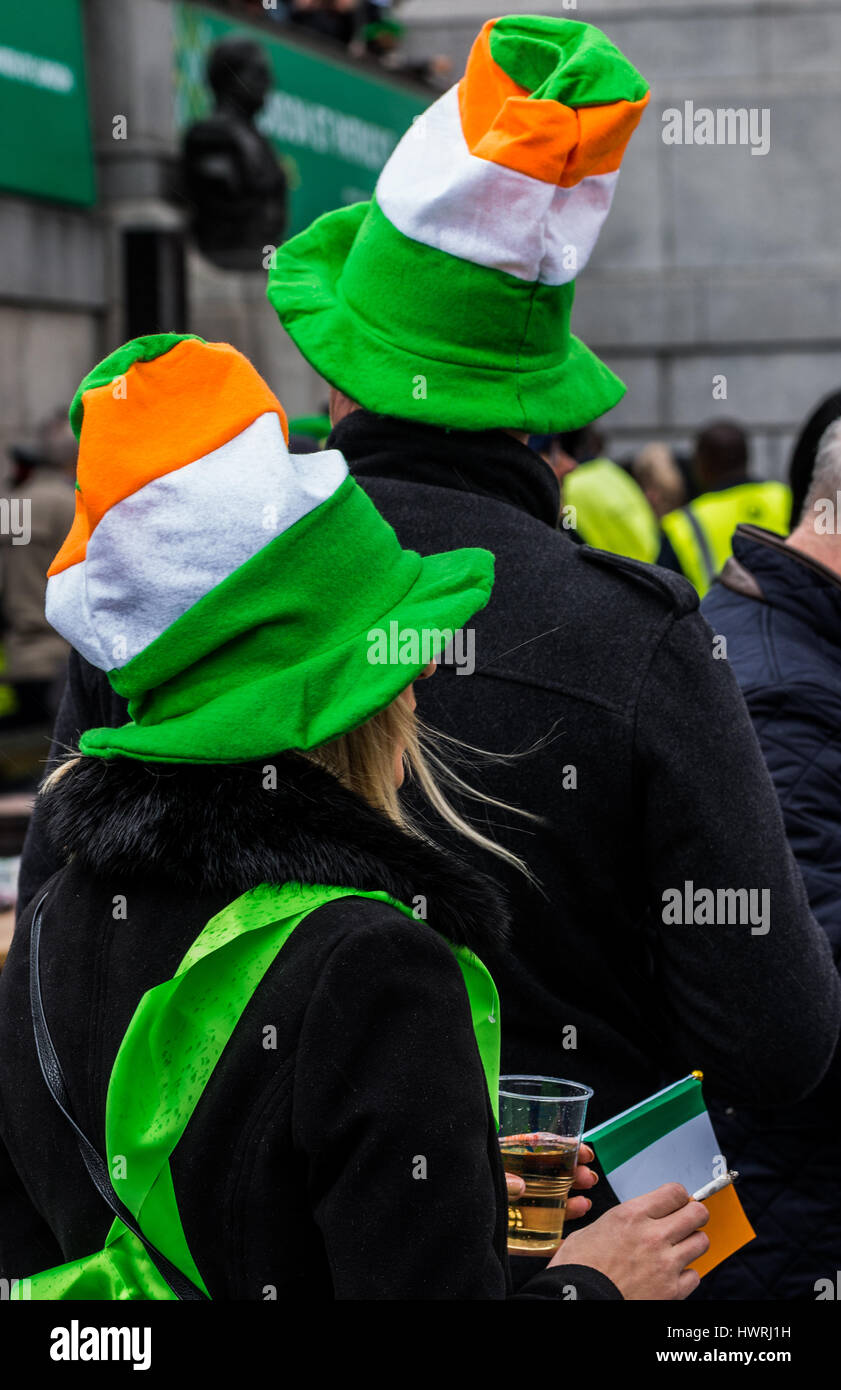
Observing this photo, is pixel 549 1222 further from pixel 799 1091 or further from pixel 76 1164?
pixel 76 1164

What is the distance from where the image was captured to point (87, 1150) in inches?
56.2

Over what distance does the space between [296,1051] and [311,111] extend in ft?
41.3

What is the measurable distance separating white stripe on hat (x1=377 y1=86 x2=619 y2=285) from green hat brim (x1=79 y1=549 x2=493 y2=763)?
2.15ft

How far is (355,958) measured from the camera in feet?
4.30

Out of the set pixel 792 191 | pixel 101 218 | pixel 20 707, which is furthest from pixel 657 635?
pixel 792 191

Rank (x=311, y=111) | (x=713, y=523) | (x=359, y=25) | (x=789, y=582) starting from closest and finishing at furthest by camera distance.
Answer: (x=789, y=582), (x=713, y=523), (x=311, y=111), (x=359, y=25)

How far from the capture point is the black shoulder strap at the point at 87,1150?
1.38m

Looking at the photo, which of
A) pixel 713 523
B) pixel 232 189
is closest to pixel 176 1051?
pixel 713 523

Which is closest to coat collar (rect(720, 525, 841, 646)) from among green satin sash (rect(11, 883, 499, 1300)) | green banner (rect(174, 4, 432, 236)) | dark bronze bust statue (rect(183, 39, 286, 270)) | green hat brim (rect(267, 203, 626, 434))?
green hat brim (rect(267, 203, 626, 434))

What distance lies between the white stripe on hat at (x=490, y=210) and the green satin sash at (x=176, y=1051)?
917 mm

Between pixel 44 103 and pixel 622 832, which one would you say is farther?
pixel 44 103

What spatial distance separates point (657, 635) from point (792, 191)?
584 inches

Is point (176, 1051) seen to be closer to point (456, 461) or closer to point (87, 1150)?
point (87, 1150)

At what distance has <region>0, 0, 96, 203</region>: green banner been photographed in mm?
9664
